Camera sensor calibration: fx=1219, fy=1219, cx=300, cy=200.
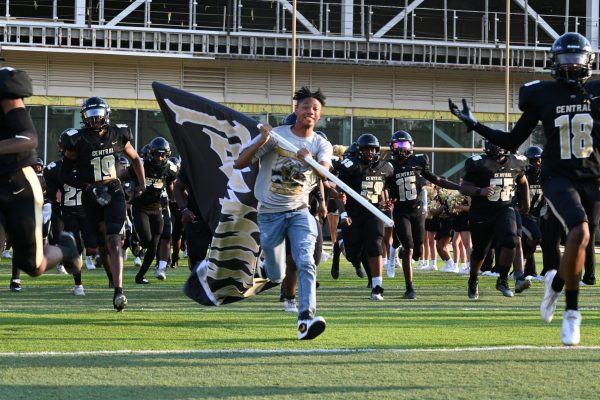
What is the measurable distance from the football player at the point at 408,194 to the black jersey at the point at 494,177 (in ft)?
0.94

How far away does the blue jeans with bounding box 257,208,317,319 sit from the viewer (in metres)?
8.56

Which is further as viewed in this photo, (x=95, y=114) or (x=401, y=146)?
(x=401, y=146)

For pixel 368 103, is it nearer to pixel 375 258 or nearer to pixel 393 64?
pixel 393 64

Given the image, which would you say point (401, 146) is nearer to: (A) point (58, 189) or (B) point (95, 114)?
(B) point (95, 114)

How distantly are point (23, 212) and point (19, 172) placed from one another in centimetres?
25

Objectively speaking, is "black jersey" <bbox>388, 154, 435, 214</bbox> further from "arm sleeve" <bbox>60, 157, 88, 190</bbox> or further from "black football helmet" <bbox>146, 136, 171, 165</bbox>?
"arm sleeve" <bbox>60, 157, 88, 190</bbox>

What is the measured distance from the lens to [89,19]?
1499 inches

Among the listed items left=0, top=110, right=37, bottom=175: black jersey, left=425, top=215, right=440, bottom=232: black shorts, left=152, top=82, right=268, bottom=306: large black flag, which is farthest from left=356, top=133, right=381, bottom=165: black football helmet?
left=0, top=110, right=37, bottom=175: black jersey

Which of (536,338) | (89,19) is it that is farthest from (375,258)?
(89,19)

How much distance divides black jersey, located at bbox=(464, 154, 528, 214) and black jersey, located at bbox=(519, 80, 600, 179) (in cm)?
581

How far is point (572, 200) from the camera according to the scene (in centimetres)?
811

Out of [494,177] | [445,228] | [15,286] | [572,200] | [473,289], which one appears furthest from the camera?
[445,228]

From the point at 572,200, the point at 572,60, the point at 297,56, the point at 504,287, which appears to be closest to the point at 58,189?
the point at 504,287

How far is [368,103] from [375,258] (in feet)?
88.3
